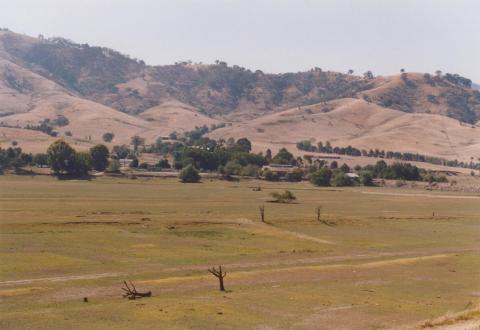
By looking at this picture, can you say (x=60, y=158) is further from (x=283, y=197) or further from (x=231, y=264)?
(x=231, y=264)

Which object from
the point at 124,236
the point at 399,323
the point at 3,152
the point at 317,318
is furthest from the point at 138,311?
the point at 3,152

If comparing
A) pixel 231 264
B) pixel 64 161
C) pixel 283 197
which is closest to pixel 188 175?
pixel 64 161

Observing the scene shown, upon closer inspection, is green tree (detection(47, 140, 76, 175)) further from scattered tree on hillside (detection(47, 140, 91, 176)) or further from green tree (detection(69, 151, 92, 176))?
green tree (detection(69, 151, 92, 176))

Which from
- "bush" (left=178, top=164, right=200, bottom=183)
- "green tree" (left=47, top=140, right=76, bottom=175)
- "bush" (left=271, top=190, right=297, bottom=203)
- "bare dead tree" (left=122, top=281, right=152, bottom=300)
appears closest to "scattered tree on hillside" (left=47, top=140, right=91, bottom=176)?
"green tree" (left=47, top=140, right=76, bottom=175)

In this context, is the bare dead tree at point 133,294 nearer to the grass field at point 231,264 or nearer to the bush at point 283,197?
the grass field at point 231,264

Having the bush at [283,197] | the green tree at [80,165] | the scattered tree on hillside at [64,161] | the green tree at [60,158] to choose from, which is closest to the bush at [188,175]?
the green tree at [80,165]

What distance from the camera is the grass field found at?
1848 inches

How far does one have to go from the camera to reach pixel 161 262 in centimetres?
6762

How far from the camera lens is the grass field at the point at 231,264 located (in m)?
46.9

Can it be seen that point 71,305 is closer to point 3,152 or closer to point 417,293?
point 417,293

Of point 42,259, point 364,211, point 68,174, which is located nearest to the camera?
point 42,259

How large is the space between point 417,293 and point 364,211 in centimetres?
6993

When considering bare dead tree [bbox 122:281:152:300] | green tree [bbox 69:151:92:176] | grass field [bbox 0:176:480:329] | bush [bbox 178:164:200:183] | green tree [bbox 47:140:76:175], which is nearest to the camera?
grass field [bbox 0:176:480:329]

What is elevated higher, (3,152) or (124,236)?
(3,152)
